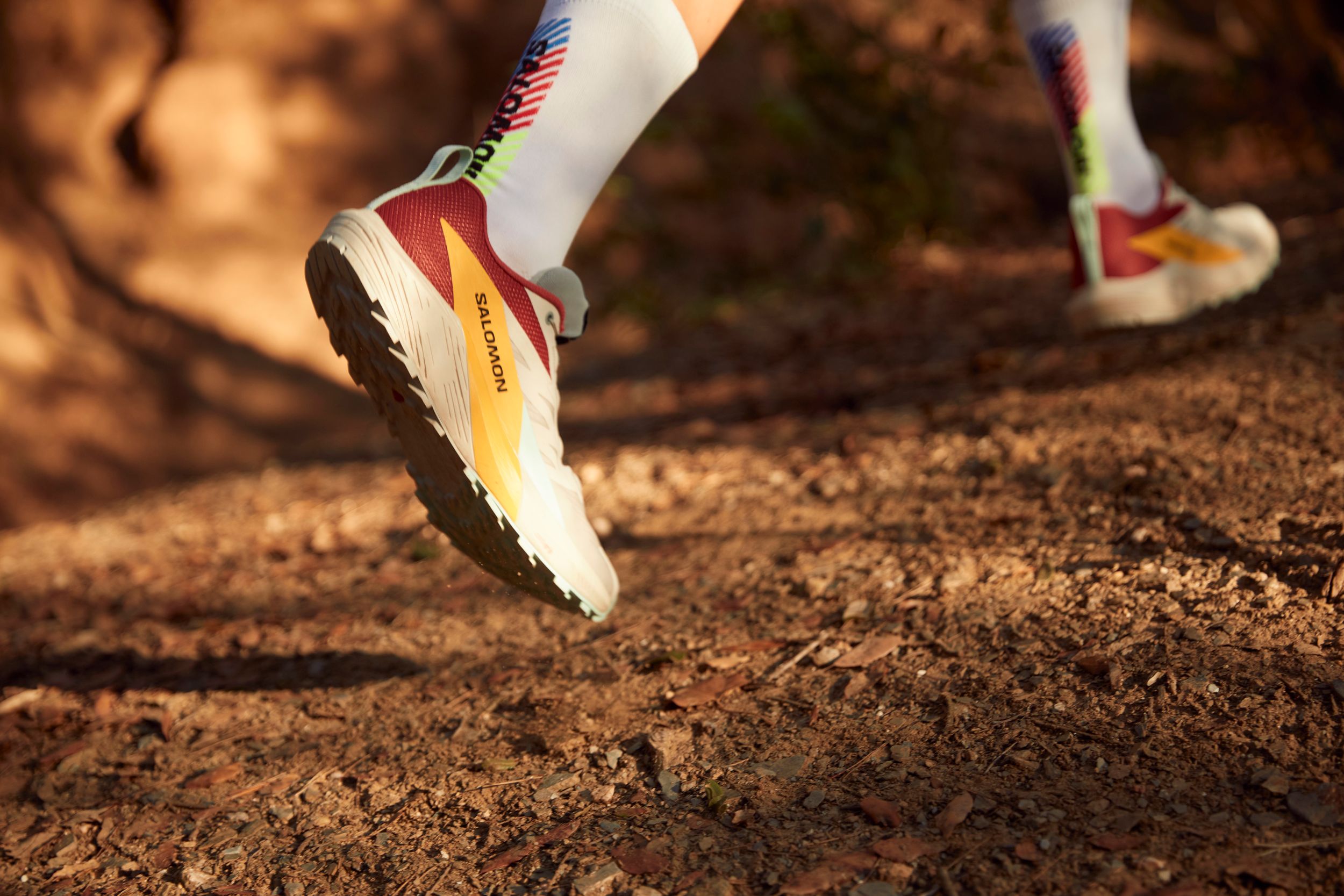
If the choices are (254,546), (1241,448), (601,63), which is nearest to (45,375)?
(254,546)

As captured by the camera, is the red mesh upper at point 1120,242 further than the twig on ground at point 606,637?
Yes

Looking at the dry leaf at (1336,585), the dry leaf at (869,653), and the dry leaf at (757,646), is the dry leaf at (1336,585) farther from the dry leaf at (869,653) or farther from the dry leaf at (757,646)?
the dry leaf at (757,646)

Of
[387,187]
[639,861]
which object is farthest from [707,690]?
[387,187]

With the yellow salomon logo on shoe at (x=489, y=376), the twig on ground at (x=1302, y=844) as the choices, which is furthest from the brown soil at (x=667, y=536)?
the yellow salomon logo on shoe at (x=489, y=376)

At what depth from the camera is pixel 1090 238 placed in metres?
2.13

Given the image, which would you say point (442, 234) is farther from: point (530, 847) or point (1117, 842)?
point (1117, 842)

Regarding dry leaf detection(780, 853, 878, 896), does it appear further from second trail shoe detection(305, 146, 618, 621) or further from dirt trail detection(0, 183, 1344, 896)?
second trail shoe detection(305, 146, 618, 621)

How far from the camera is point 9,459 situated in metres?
3.29

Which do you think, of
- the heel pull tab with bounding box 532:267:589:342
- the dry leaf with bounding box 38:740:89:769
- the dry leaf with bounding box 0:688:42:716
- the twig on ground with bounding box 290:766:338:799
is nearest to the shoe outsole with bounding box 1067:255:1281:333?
the heel pull tab with bounding box 532:267:589:342

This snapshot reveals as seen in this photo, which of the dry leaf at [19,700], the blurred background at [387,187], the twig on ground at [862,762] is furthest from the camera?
the blurred background at [387,187]

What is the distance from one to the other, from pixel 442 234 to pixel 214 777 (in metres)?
0.82

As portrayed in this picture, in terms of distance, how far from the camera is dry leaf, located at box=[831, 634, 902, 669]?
54.6 inches

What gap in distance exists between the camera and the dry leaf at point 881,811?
3.52 feet

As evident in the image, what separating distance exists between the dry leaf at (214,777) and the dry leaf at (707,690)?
24.7 inches
